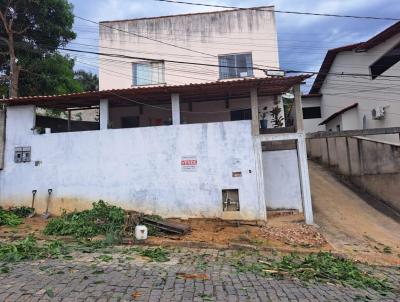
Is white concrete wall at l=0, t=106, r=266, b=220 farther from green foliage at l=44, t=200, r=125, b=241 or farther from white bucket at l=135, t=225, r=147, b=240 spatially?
white bucket at l=135, t=225, r=147, b=240

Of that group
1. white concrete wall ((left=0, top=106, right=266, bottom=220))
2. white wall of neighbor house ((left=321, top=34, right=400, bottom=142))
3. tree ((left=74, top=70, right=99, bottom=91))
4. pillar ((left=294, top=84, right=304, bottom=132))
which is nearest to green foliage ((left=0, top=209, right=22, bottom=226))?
white concrete wall ((left=0, top=106, right=266, bottom=220))

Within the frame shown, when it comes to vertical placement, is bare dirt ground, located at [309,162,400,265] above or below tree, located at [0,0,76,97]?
below

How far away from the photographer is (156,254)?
29.1ft

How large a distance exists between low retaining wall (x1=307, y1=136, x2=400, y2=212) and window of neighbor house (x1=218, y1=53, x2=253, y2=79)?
6.24 metres

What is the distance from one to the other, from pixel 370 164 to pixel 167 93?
9888 millimetres

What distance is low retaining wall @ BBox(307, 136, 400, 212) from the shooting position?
15.5m

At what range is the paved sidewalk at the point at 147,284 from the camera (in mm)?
5648

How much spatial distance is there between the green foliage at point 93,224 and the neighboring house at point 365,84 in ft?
41.7

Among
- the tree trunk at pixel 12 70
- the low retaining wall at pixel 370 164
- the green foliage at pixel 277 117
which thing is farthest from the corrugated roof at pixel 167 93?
the low retaining wall at pixel 370 164

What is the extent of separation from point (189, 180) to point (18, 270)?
272 inches

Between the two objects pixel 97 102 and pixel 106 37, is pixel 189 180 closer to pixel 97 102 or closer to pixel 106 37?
pixel 97 102

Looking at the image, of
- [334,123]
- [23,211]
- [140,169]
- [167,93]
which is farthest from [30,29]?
[334,123]

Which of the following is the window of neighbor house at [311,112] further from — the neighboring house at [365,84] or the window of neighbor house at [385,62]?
the window of neighbor house at [385,62]

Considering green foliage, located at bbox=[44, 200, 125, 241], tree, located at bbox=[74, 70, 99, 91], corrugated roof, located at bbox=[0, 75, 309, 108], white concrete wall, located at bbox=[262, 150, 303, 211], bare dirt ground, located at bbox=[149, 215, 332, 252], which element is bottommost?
bare dirt ground, located at bbox=[149, 215, 332, 252]
